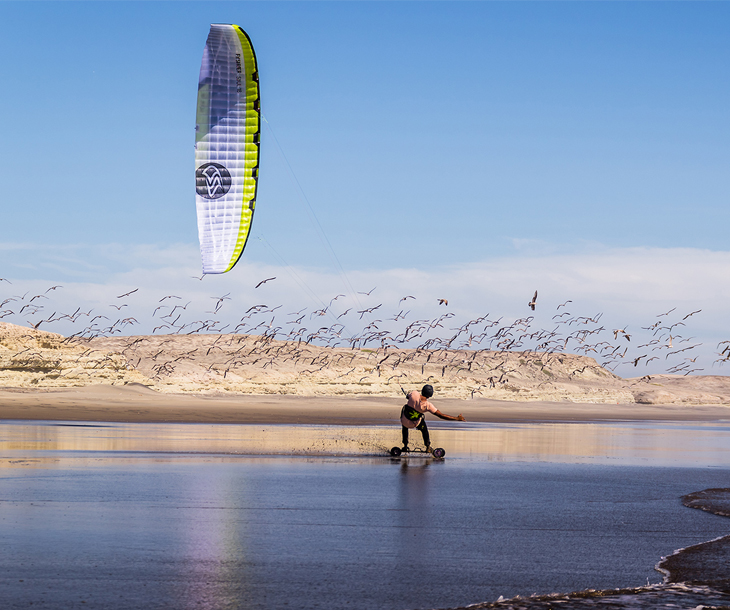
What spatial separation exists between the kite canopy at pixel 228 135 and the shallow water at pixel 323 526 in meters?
6.73

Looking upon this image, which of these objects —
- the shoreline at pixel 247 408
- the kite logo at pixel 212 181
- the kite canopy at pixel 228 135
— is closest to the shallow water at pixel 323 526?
the kite canopy at pixel 228 135

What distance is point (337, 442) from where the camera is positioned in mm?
22188

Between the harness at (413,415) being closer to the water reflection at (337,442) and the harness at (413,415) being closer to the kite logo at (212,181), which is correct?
the water reflection at (337,442)

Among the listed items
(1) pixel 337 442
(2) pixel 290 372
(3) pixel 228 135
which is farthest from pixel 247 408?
(3) pixel 228 135

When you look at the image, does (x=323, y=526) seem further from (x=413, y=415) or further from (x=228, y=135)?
(x=228, y=135)

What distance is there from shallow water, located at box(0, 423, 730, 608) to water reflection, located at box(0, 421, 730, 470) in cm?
32

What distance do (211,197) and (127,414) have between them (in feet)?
47.1

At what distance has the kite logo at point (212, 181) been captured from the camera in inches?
899

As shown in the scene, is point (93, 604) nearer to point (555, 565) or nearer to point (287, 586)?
point (287, 586)

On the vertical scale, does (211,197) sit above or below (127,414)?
above

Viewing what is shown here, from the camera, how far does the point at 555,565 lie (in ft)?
26.0

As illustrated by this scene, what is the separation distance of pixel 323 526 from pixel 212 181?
48.9 ft

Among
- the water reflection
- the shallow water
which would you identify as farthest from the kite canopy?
the shallow water

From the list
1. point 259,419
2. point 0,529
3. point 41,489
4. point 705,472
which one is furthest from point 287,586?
point 259,419
